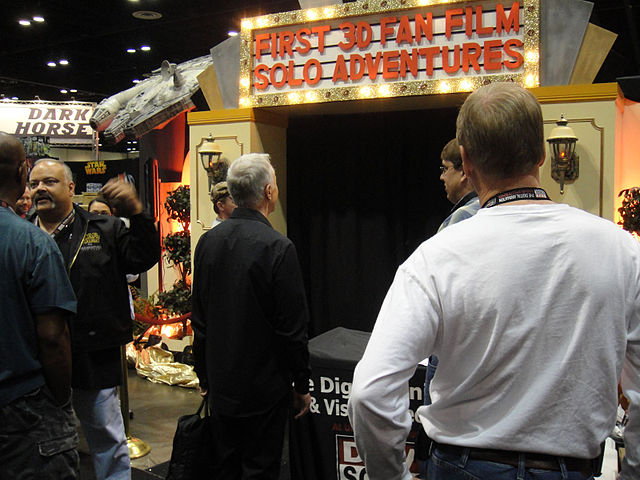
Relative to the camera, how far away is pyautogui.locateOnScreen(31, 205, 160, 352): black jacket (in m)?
3.10

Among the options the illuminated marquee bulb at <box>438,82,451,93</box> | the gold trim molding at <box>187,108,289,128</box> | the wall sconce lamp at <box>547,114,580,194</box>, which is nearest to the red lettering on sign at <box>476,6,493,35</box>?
the illuminated marquee bulb at <box>438,82,451,93</box>

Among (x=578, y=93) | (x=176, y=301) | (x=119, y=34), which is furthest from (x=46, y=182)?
(x=119, y=34)

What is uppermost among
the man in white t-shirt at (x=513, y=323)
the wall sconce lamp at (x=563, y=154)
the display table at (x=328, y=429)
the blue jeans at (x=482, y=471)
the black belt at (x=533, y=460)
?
the wall sconce lamp at (x=563, y=154)

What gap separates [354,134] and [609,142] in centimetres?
228

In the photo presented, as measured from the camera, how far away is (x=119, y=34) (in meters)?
9.98

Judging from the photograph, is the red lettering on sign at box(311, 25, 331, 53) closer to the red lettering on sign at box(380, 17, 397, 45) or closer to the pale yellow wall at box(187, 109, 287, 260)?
the red lettering on sign at box(380, 17, 397, 45)

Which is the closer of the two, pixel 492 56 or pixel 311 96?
pixel 492 56

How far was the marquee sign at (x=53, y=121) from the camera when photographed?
36.7 feet

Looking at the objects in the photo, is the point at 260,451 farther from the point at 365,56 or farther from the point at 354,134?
the point at 354,134

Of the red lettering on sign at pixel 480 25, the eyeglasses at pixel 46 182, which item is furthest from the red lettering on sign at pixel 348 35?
the eyeglasses at pixel 46 182

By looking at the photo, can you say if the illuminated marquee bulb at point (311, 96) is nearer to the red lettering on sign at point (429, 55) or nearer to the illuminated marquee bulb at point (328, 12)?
the illuminated marquee bulb at point (328, 12)

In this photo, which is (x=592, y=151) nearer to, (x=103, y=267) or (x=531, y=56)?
(x=531, y=56)

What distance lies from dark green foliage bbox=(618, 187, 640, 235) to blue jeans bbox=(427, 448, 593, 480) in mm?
4228

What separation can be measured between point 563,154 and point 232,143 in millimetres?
2856
